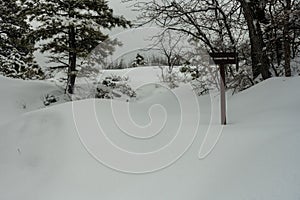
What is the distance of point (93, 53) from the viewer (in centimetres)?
1154

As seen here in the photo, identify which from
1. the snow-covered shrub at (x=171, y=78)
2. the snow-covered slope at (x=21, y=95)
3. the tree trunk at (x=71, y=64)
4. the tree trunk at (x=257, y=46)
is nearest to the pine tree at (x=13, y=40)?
the snow-covered slope at (x=21, y=95)

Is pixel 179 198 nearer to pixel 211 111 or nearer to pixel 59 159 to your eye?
pixel 59 159

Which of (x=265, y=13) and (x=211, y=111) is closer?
(x=211, y=111)

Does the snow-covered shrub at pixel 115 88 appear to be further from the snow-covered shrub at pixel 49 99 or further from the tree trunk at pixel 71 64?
the snow-covered shrub at pixel 49 99

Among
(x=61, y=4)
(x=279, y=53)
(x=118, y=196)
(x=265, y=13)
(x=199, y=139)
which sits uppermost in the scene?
(x=61, y=4)

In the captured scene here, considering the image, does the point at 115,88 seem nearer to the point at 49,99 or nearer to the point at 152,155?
the point at 49,99

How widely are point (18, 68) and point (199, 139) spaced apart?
11333 mm

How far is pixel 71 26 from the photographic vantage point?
11047 mm

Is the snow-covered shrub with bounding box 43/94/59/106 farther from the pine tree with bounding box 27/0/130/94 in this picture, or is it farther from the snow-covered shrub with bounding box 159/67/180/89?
the snow-covered shrub with bounding box 159/67/180/89

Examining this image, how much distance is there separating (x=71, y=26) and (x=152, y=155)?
27.5 ft

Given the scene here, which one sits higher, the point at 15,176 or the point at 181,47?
the point at 181,47

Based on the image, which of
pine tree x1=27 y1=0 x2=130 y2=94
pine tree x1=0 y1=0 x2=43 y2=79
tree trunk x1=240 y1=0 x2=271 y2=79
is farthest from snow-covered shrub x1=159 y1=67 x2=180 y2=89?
tree trunk x1=240 y1=0 x2=271 y2=79

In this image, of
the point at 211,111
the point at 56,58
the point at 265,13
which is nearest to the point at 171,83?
the point at 56,58

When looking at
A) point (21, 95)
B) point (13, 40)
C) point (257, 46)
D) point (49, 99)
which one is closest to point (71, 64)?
point (49, 99)
